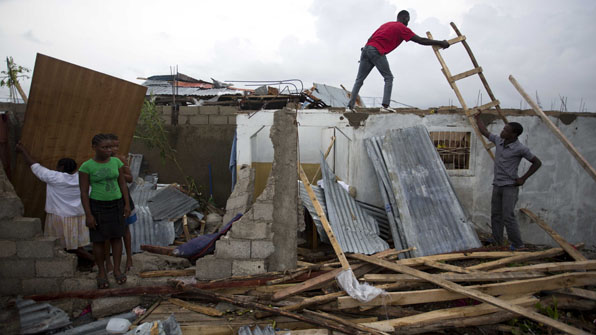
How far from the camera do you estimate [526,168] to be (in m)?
6.38

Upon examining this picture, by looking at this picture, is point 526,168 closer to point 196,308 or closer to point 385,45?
point 385,45

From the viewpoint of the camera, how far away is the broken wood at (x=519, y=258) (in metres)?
4.64

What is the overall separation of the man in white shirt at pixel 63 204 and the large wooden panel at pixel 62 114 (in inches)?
14.2

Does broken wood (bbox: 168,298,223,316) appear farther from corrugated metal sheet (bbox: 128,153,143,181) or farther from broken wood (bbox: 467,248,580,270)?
corrugated metal sheet (bbox: 128,153,143,181)

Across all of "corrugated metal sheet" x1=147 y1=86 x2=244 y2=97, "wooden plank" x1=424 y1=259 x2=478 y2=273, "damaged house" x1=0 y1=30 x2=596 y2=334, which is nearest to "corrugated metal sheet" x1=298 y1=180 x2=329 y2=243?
"damaged house" x1=0 y1=30 x2=596 y2=334

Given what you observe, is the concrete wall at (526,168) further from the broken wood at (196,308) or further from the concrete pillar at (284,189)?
the broken wood at (196,308)

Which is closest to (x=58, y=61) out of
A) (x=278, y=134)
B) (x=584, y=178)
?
(x=278, y=134)

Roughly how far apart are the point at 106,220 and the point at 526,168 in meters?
6.76

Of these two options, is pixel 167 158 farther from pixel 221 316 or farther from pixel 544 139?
pixel 544 139

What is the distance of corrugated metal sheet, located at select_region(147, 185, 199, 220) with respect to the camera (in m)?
7.06

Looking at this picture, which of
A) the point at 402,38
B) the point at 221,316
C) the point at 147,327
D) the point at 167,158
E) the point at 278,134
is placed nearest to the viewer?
the point at 147,327

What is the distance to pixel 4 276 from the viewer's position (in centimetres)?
406

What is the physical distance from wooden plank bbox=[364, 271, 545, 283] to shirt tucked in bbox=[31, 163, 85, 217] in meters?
3.71

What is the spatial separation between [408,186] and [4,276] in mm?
5625
